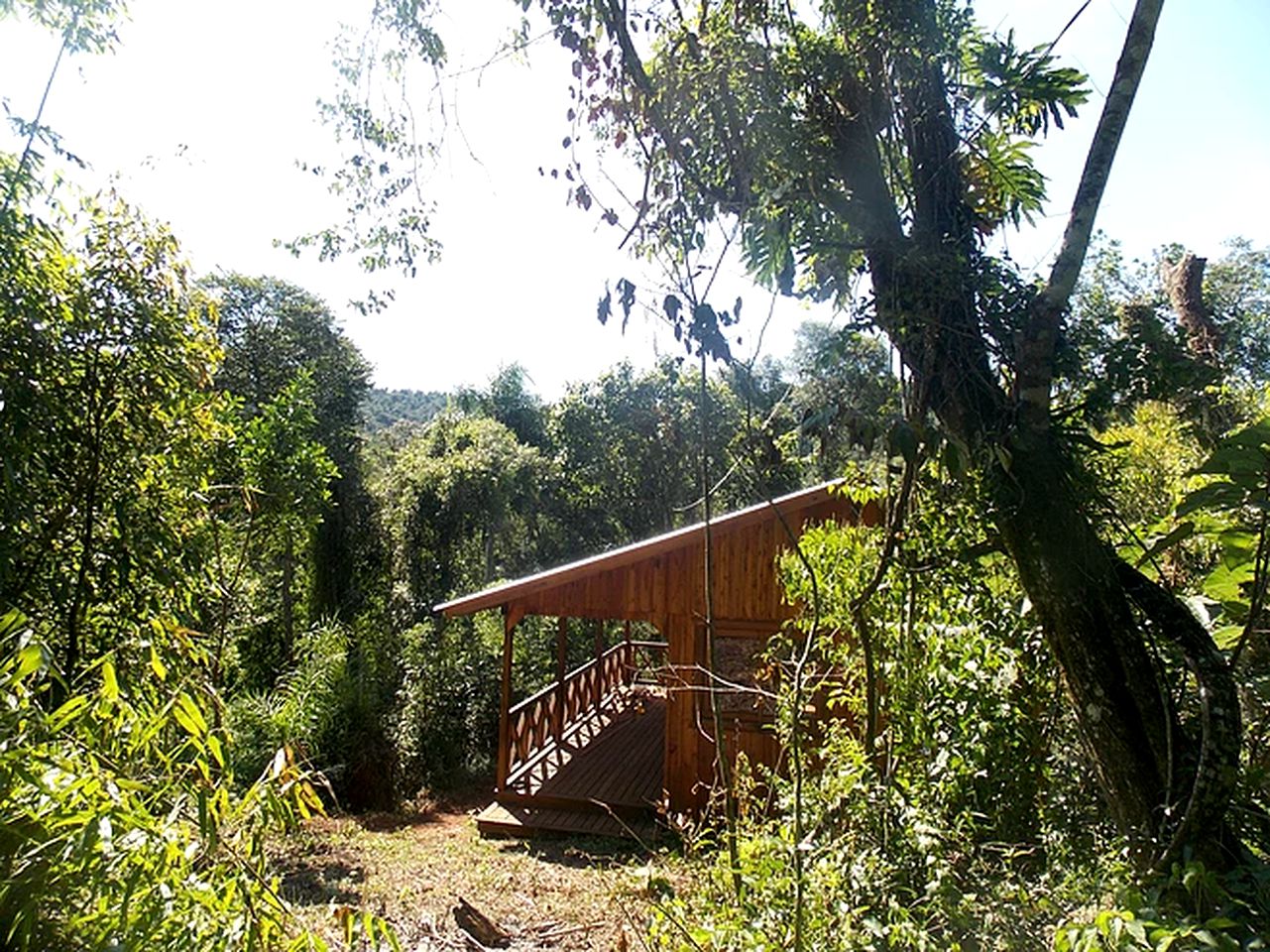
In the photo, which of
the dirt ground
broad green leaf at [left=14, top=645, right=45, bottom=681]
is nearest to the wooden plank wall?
the dirt ground

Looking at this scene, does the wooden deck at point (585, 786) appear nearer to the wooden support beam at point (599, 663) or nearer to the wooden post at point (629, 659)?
the wooden support beam at point (599, 663)

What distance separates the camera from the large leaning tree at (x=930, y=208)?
2.03 m

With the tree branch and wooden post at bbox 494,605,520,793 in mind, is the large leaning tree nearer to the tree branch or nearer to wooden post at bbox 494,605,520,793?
the tree branch

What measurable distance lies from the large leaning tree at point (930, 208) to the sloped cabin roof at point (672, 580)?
436cm

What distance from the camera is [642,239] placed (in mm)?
2961

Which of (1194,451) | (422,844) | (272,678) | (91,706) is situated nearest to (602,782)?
(422,844)

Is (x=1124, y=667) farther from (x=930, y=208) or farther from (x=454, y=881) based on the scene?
(x=454, y=881)

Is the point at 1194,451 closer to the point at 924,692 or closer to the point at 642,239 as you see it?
the point at 924,692

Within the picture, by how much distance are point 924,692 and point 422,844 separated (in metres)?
5.97

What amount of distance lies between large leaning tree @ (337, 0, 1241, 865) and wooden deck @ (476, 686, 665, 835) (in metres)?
4.52

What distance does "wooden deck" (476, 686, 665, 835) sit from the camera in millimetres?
7156

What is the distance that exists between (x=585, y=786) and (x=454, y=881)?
2.42m

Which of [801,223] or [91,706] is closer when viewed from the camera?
[91,706]

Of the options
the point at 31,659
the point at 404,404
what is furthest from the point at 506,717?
the point at 404,404
